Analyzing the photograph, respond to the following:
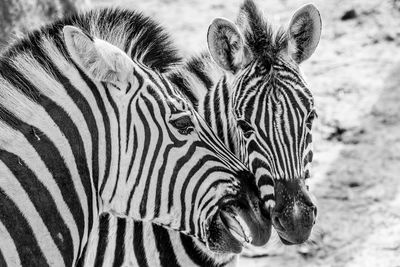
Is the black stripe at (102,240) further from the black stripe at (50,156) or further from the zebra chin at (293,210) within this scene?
the zebra chin at (293,210)

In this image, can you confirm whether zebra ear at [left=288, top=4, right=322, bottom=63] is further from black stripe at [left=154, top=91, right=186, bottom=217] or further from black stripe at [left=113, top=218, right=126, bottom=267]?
black stripe at [left=113, top=218, right=126, bottom=267]

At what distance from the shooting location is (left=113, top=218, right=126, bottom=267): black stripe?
5453 millimetres

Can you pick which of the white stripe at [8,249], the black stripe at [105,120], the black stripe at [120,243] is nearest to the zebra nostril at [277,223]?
the black stripe at [120,243]

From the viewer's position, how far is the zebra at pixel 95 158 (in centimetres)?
455

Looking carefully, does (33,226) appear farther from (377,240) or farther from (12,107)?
(377,240)

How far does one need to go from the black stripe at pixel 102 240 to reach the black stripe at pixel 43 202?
755 mm

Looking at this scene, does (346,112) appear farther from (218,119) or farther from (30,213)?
(30,213)

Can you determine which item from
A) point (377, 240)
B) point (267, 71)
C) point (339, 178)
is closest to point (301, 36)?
point (267, 71)

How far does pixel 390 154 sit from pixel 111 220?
201 inches

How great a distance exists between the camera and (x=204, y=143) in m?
4.75

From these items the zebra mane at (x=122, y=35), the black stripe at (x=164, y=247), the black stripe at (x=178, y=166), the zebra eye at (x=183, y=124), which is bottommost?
the black stripe at (x=164, y=247)

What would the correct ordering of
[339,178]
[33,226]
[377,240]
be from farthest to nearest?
[339,178]
[377,240]
[33,226]

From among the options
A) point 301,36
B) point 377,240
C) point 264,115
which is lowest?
point 377,240

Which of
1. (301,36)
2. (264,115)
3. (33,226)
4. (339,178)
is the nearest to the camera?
(33,226)
